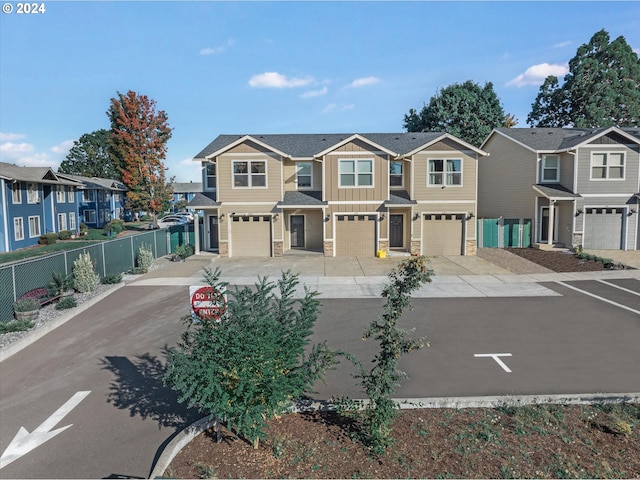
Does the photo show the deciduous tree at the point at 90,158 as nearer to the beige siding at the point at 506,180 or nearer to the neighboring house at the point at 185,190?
the neighboring house at the point at 185,190

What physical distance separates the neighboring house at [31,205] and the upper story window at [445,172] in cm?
2882

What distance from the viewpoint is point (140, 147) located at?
41.0 m

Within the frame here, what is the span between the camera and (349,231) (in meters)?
24.7

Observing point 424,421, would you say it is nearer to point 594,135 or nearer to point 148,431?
point 148,431

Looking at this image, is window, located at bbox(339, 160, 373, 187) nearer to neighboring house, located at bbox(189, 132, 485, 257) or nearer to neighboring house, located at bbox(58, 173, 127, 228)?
neighboring house, located at bbox(189, 132, 485, 257)

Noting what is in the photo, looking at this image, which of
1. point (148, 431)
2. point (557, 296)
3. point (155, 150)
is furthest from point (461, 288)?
point (155, 150)

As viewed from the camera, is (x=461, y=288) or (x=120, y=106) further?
(x=120, y=106)

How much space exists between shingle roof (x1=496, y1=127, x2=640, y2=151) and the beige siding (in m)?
0.53

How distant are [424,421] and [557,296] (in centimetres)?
1107

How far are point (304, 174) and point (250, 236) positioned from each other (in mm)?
5039

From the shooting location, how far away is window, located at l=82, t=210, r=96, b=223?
47.8 meters

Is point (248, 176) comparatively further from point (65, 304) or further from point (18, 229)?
point (18, 229)

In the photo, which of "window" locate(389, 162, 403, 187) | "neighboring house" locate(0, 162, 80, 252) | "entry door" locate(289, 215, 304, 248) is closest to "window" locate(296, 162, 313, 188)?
"entry door" locate(289, 215, 304, 248)

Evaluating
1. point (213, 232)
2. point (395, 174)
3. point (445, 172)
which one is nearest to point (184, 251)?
point (213, 232)
